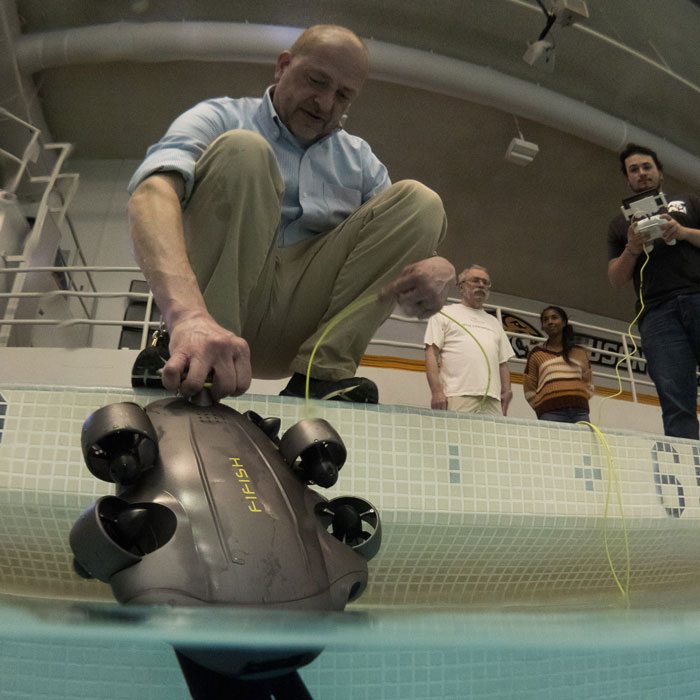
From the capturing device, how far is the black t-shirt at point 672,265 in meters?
1.39

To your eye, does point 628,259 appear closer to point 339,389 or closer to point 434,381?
point 434,381

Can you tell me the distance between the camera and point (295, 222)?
0.94 metres

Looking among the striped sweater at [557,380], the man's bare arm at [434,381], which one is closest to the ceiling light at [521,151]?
the striped sweater at [557,380]

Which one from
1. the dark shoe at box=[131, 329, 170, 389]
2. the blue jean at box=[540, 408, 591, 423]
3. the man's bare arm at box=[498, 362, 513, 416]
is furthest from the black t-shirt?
the dark shoe at box=[131, 329, 170, 389]

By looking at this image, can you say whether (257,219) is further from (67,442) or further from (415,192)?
(67,442)

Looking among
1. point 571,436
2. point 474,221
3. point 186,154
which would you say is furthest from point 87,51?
point 571,436

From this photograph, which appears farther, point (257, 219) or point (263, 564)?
point (257, 219)

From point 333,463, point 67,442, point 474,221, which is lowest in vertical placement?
point 333,463

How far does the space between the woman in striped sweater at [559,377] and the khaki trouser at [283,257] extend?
1261mm

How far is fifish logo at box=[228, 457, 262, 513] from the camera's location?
39 cm

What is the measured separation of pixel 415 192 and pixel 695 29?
404cm

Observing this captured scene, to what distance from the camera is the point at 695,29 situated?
3877 mm

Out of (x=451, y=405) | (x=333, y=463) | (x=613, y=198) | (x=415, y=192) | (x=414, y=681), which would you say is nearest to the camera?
(x=414, y=681)

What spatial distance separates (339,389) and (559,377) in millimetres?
1487
